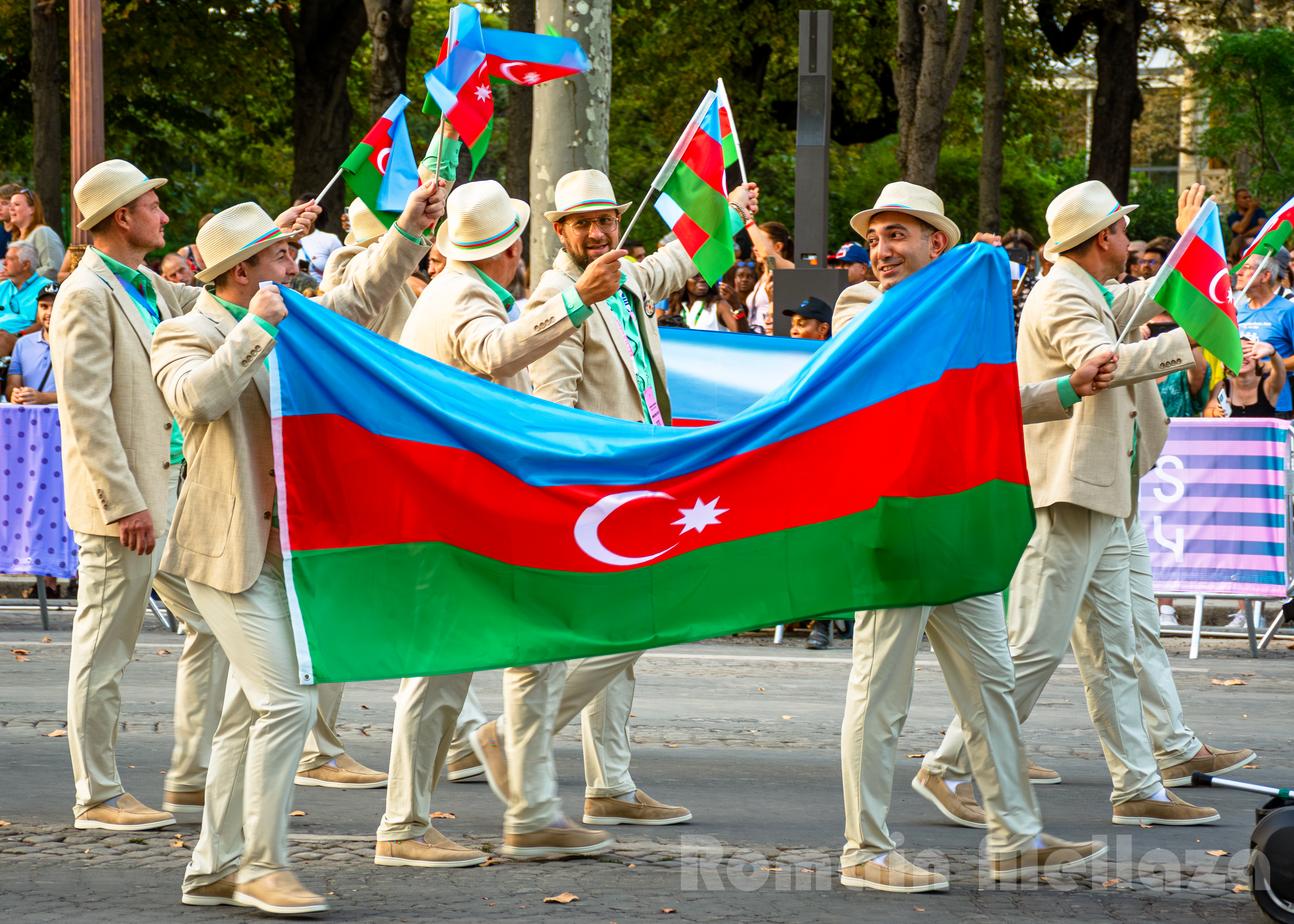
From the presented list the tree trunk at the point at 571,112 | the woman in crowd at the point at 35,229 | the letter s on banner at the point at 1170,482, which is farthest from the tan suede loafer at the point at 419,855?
the woman in crowd at the point at 35,229

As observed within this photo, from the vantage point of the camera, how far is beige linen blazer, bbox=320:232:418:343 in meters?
7.50

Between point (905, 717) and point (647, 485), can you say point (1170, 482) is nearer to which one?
point (905, 717)

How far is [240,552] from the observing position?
5.08 m

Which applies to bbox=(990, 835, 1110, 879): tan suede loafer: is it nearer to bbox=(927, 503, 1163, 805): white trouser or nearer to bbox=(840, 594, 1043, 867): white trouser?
bbox=(840, 594, 1043, 867): white trouser

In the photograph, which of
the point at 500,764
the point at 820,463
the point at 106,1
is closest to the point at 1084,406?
the point at 820,463

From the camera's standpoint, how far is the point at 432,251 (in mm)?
8477

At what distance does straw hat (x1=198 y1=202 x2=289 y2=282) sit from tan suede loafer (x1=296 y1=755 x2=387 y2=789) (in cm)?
256

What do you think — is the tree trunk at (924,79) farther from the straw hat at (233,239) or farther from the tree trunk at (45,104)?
the straw hat at (233,239)

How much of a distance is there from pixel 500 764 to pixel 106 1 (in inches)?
968

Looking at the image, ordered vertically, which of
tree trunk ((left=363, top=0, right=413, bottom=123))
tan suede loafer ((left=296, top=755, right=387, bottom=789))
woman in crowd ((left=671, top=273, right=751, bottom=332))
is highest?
tree trunk ((left=363, top=0, right=413, bottom=123))

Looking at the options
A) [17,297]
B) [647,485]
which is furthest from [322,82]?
[647,485]

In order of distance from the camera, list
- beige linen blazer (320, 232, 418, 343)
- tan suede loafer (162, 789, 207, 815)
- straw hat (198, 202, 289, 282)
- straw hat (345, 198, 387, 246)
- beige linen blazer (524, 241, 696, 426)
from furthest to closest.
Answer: straw hat (345, 198, 387, 246), beige linen blazer (320, 232, 418, 343), tan suede loafer (162, 789, 207, 815), beige linen blazer (524, 241, 696, 426), straw hat (198, 202, 289, 282)

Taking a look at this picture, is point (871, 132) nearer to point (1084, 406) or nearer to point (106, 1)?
point (106, 1)

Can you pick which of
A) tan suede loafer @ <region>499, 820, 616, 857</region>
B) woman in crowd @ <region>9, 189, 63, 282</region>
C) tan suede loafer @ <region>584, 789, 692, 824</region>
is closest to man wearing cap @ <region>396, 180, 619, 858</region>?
tan suede loafer @ <region>499, 820, 616, 857</region>
